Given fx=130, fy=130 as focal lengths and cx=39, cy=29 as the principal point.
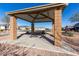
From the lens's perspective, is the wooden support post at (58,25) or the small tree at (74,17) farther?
the small tree at (74,17)

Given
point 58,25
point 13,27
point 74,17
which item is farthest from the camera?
point 74,17

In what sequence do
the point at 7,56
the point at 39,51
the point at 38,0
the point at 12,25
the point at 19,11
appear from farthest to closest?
the point at 12,25 < the point at 19,11 < the point at 39,51 < the point at 38,0 < the point at 7,56

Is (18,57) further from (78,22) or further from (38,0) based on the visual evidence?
(78,22)

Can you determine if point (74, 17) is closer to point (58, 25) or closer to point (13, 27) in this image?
point (13, 27)

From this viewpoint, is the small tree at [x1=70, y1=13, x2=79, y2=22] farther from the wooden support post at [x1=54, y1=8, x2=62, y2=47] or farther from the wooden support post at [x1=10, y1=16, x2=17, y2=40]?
the wooden support post at [x1=54, y1=8, x2=62, y2=47]

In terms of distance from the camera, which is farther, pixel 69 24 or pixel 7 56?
pixel 69 24

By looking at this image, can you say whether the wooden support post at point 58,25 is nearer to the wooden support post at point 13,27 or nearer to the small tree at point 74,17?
the wooden support post at point 13,27

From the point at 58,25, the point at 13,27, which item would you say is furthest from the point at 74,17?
the point at 58,25

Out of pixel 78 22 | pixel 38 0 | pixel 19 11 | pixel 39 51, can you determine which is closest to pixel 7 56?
pixel 39 51

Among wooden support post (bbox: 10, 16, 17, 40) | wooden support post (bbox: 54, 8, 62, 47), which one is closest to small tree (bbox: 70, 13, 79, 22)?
wooden support post (bbox: 10, 16, 17, 40)

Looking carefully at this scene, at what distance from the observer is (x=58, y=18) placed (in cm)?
618

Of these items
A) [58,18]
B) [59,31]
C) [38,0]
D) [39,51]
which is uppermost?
[38,0]

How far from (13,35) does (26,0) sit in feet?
14.8

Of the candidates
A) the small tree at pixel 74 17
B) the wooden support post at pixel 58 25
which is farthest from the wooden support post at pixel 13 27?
the small tree at pixel 74 17
